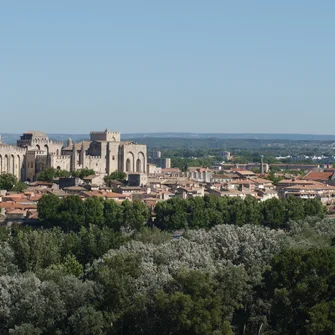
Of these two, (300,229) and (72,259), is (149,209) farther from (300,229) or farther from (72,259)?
(72,259)

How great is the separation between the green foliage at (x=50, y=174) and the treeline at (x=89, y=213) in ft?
65.0

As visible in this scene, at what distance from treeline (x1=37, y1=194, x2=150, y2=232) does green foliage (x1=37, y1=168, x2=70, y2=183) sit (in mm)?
19823

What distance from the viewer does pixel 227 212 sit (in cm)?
6562

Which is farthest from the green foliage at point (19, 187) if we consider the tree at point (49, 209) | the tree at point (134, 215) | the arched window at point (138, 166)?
the arched window at point (138, 166)

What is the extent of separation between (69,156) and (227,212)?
1207 inches

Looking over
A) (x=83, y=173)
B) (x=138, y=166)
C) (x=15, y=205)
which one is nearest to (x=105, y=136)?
(x=138, y=166)

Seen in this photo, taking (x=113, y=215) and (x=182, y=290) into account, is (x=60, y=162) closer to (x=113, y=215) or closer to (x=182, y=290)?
(x=113, y=215)

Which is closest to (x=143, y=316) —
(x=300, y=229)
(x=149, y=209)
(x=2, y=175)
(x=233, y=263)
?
(x=233, y=263)

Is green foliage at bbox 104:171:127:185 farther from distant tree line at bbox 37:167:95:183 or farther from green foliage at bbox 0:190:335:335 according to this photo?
green foliage at bbox 0:190:335:335

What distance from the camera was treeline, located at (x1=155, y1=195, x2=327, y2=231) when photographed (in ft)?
210

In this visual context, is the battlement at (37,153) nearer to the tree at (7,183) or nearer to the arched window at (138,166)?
the arched window at (138,166)

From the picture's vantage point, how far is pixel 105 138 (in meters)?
102

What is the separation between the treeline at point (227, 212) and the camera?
63906 mm

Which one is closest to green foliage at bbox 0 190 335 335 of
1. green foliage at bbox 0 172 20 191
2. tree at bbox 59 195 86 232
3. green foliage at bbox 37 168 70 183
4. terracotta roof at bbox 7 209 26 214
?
tree at bbox 59 195 86 232
